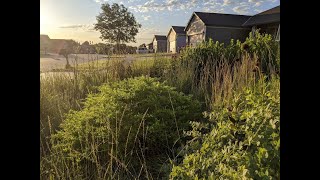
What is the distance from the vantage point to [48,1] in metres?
0.64

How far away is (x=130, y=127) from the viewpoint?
213 cm

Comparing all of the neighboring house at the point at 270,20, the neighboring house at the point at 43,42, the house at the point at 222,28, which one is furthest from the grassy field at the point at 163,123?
the neighboring house at the point at 43,42

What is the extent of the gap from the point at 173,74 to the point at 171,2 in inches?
121

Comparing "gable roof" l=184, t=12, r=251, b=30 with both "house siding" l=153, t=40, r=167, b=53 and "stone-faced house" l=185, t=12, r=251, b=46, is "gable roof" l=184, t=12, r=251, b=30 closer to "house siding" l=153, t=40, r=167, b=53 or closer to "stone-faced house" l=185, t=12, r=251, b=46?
"stone-faced house" l=185, t=12, r=251, b=46

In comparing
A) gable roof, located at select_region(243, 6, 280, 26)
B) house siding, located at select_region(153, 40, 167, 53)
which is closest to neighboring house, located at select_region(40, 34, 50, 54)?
gable roof, located at select_region(243, 6, 280, 26)

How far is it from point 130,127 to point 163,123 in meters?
0.38

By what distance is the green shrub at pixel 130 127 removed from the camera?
2.15 meters

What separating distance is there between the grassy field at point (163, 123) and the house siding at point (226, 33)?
0.66 m

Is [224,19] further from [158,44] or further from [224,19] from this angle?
[158,44]

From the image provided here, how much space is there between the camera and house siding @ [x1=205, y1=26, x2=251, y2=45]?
5.62 metres
